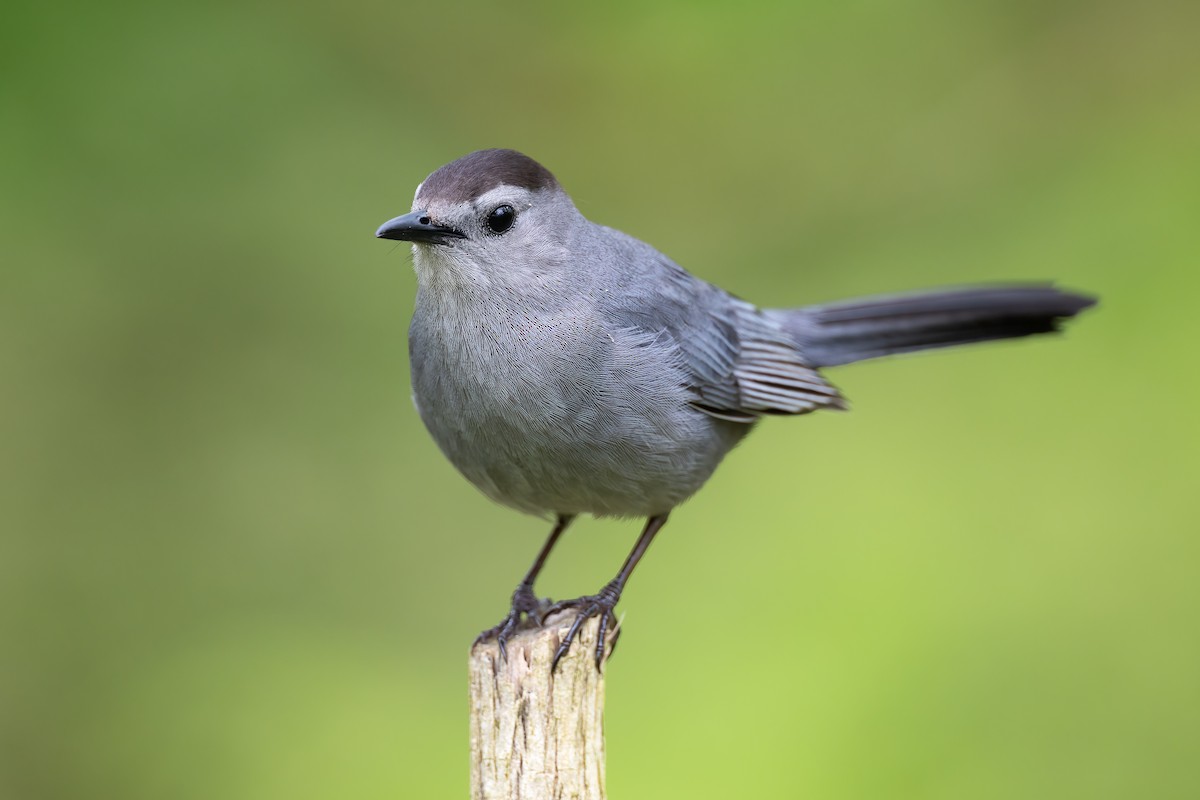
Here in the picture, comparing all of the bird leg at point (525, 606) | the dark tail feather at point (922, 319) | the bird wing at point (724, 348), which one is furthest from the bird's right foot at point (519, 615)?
the dark tail feather at point (922, 319)

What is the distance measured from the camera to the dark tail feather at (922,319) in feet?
13.3

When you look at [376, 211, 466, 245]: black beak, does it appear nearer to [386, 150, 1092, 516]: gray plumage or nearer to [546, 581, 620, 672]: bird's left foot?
[386, 150, 1092, 516]: gray plumage

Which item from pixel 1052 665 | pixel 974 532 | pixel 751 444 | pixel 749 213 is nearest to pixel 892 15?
pixel 749 213

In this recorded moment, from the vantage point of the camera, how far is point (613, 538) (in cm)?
495

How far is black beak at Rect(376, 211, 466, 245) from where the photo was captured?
10.4 ft

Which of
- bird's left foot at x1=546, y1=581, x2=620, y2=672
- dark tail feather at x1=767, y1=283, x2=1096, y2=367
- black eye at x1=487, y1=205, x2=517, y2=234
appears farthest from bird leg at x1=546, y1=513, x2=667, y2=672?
black eye at x1=487, y1=205, x2=517, y2=234

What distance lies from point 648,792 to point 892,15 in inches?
130

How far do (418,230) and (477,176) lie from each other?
21 centimetres

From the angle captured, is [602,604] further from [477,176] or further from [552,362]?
[477,176]

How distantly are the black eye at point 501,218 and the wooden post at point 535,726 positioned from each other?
104 centimetres

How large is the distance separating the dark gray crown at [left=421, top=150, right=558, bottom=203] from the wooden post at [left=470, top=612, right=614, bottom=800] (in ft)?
3.62

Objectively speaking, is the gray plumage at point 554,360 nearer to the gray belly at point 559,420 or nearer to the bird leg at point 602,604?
the gray belly at point 559,420

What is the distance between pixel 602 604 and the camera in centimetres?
344

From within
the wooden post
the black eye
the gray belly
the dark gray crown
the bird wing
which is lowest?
the wooden post
